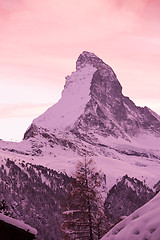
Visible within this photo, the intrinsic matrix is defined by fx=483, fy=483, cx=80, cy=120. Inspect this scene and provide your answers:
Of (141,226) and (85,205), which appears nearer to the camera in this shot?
(141,226)

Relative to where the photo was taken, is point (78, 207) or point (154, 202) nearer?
point (154, 202)

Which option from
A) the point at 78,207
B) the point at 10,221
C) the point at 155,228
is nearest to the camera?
the point at 155,228

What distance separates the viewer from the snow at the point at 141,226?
7945mm

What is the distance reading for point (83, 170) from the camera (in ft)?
103

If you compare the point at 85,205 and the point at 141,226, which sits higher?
the point at 141,226

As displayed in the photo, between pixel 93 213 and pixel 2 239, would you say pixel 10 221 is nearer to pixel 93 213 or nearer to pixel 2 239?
pixel 2 239

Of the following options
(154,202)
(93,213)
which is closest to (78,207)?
(93,213)

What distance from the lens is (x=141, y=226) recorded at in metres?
8.16

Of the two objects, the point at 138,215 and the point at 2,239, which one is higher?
the point at 138,215

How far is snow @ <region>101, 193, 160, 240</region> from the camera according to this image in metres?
7.95

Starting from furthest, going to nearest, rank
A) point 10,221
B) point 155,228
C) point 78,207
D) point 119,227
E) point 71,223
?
point 78,207, point 71,223, point 10,221, point 119,227, point 155,228

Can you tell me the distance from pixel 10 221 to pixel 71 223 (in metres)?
18.5

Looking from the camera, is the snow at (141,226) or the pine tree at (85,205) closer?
the snow at (141,226)

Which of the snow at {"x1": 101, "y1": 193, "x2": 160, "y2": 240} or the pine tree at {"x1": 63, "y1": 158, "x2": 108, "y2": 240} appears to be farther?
the pine tree at {"x1": 63, "y1": 158, "x2": 108, "y2": 240}
